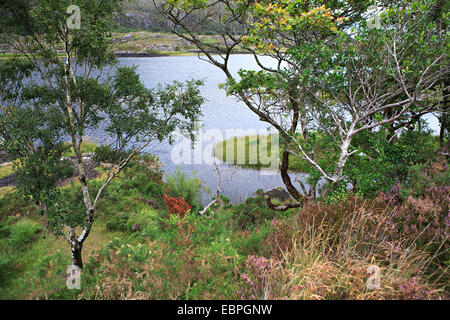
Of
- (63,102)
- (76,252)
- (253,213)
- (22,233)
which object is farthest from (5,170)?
(253,213)

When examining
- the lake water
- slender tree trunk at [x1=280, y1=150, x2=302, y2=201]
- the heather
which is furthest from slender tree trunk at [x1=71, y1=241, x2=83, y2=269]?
slender tree trunk at [x1=280, y1=150, x2=302, y2=201]

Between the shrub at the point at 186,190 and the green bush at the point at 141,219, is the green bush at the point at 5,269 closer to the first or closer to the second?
the green bush at the point at 141,219

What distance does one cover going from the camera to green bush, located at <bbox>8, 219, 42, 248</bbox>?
8.96 meters

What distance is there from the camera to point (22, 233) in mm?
9312

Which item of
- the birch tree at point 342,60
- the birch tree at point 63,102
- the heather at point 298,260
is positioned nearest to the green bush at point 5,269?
the birch tree at point 63,102

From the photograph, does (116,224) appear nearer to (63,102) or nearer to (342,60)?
(63,102)

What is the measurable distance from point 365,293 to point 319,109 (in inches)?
258

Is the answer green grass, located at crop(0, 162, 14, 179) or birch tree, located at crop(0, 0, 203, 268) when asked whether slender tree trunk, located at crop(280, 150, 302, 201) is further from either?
green grass, located at crop(0, 162, 14, 179)

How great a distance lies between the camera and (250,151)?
20469 mm

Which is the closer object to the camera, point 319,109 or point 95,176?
point 319,109

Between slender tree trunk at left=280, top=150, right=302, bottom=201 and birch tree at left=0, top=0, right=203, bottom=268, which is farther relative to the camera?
slender tree trunk at left=280, top=150, right=302, bottom=201

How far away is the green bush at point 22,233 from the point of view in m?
8.96
